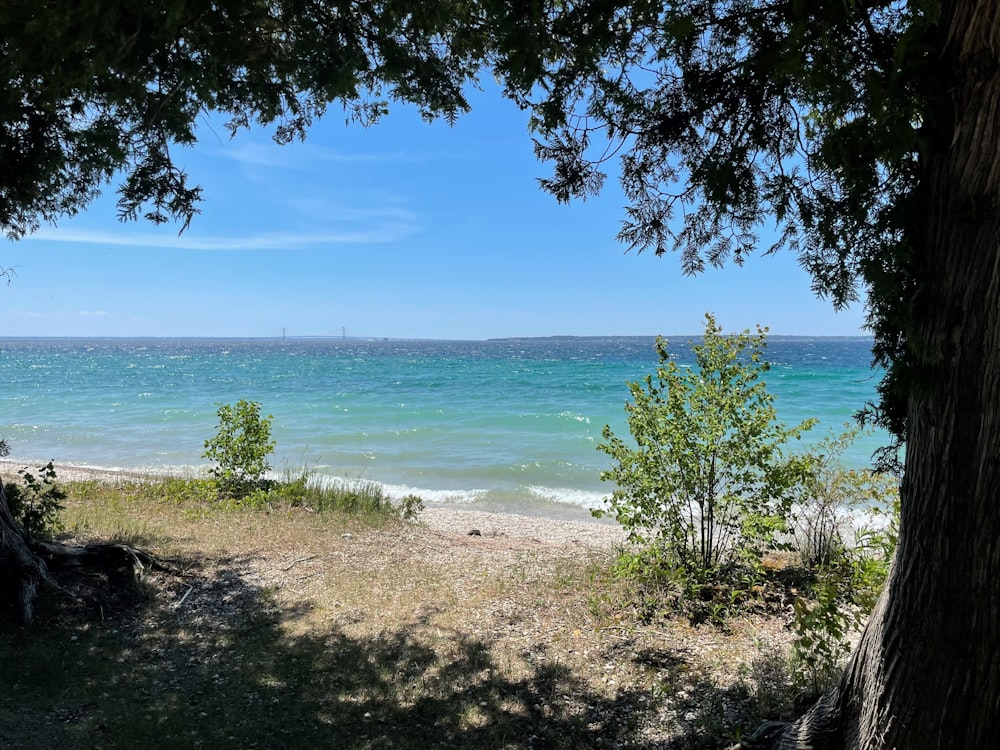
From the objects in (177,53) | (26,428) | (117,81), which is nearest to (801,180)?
(177,53)

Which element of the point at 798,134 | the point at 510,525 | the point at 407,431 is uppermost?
the point at 798,134

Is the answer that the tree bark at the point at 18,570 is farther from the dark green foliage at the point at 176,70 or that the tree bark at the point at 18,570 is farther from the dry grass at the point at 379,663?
the dark green foliage at the point at 176,70

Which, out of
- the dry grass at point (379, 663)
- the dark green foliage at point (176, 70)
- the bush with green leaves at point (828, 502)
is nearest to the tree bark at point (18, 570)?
the dry grass at point (379, 663)

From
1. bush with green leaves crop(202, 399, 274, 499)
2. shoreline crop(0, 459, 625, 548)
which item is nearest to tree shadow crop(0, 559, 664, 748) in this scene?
shoreline crop(0, 459, 625, 548)

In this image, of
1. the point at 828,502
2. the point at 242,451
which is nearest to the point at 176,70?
the point at 828,502

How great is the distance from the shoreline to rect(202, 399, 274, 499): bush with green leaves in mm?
3047

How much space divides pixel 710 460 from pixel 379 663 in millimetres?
3439

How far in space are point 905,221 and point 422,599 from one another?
5162 mm

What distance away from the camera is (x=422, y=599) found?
583cm

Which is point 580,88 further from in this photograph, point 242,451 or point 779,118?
Answer: point 242,451

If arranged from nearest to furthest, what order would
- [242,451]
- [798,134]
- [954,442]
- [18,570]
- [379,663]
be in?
1. [954,442]
2. [798,134]
3. [379,663]
4. [18,570]
5. [242,451]

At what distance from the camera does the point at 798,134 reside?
3115mm

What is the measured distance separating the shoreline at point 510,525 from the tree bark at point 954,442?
6033 millimetres

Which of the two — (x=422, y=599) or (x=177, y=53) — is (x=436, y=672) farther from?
(x=177, y=53)
